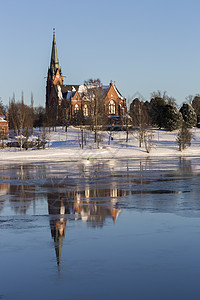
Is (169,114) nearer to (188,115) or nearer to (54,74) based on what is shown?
(188,115)

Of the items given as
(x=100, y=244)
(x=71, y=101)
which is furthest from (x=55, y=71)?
(x=100, y=244)

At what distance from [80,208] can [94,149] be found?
45578 mm

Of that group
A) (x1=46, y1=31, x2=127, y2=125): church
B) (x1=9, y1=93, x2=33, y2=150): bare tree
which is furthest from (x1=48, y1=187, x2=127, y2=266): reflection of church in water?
(x1=46, y1=31, x2=127, y2=125): church

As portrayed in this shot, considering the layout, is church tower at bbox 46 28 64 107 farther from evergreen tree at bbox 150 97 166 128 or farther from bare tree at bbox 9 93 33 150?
bare tree at bbox 9 93 33 150

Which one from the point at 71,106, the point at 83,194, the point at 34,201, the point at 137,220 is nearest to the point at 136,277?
the point at 137,220

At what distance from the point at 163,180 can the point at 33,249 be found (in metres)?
14.4

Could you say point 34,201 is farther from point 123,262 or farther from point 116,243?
point 123,262

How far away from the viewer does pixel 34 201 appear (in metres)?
15.9

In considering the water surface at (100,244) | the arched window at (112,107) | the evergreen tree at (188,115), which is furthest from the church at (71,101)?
the water surface at (100,244)

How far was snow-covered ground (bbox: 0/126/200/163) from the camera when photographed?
161ft

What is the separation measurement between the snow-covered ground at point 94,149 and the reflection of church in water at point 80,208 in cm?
2639

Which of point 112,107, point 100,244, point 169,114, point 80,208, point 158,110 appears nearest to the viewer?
point 100,244

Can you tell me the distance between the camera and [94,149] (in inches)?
2350

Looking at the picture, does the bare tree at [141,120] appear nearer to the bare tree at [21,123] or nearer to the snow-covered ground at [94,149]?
the snow-covered ground at [94,149]
